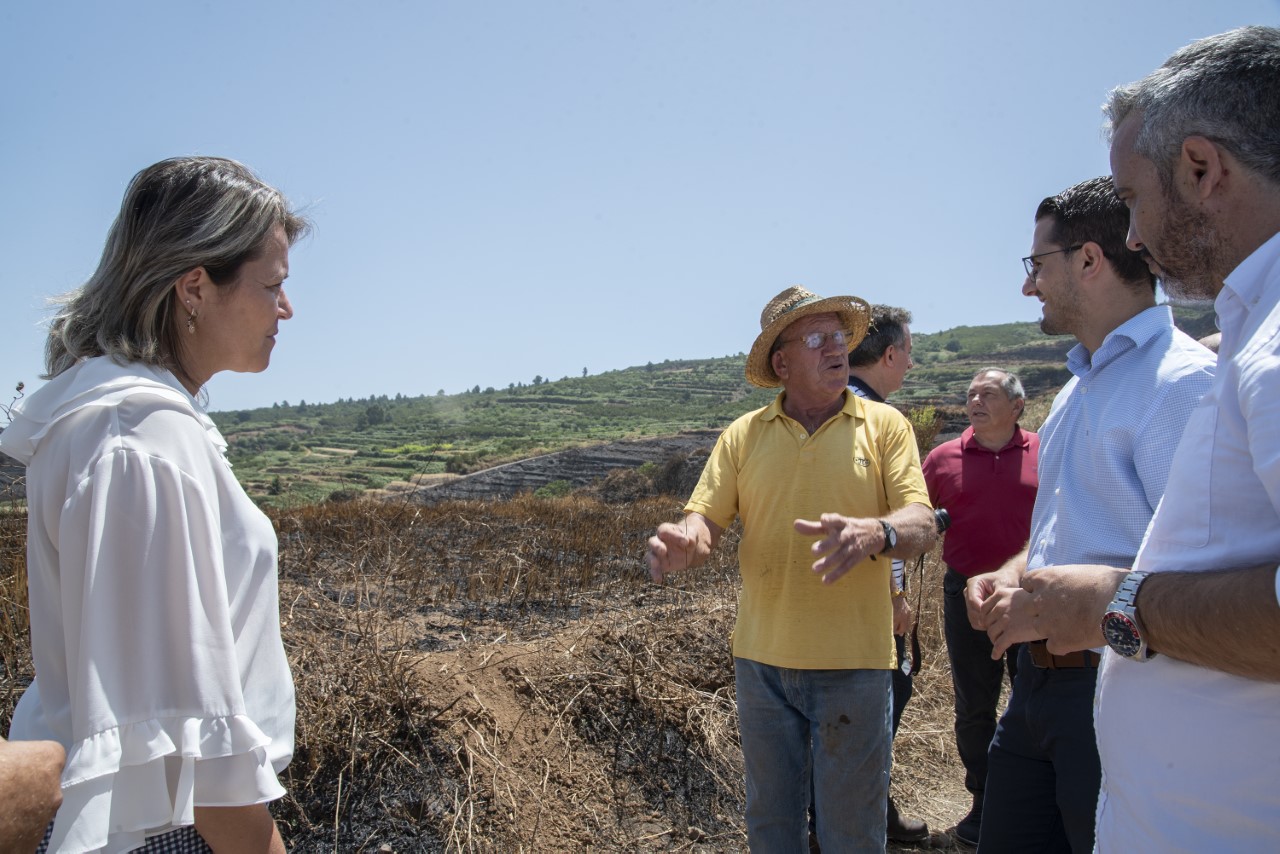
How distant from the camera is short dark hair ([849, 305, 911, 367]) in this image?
4.00 meters

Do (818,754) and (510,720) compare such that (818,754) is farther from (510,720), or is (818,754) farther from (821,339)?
(510,720)

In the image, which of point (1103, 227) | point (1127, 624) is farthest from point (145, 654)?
point (1103, 227)

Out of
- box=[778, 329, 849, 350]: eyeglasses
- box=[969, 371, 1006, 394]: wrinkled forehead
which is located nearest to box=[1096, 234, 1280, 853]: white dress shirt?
box=[778, 329, 849, 350]: eyeglasses

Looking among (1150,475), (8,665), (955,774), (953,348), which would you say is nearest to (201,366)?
(1150,475)

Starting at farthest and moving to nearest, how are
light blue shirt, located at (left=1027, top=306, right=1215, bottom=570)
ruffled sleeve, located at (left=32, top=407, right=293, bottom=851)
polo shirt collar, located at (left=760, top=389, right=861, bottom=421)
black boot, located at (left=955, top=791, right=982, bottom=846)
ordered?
black boot, located at (left=955, top=791, right=982, bottom=846) < polo shirt collar, located at (left=760, top=389, right=861, bottom=421) < light blue shirt, located at (left=1027, top=306, right=1215, bottom=570) < ruffled sleeve, located at (left=32, top=407, right=293, bottom=851)

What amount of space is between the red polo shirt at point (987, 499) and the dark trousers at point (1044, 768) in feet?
5.90

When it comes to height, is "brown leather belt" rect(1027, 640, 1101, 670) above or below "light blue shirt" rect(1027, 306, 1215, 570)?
below

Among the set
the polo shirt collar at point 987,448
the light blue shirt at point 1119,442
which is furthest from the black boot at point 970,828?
the light blue shirt at point 1119,442

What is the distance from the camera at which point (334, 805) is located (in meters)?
3.54

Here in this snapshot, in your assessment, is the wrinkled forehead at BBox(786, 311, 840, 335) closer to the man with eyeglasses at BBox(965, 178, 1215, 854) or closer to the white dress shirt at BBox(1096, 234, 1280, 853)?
the man with eyeglasses at BBox(965, 178, 1215, 854)

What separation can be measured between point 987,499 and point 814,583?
197cm

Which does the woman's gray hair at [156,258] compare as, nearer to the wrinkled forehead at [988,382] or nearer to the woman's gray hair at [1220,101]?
the woman's gray hair at [1220,101]

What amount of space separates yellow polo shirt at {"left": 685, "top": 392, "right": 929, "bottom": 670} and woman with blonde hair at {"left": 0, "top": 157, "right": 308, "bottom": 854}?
171 centimetres

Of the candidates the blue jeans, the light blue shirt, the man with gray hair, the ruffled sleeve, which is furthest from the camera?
the blue jeans
